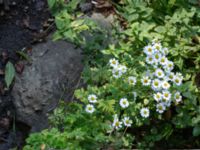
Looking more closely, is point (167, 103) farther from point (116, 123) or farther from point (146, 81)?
point (116, 123)

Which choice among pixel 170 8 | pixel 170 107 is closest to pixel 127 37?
pixel 170 8

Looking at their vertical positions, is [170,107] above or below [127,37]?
below

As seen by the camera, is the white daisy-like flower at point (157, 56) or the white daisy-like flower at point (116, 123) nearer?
the white daisy-like flower at point (116, 123)

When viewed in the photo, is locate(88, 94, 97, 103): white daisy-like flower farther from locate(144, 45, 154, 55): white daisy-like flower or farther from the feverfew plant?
locate(144, 45, 154, 55): white daisy-like flower

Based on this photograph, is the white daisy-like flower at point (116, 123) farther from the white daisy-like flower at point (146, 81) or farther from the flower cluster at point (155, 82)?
the white daisy-like flower at point (146, 81)

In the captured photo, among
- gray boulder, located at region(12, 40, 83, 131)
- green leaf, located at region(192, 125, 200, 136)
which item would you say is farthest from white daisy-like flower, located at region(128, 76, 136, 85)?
gray boulder, located at region(12, 40, 83, 131)

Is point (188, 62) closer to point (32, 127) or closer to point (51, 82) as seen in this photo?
point (51, 82)

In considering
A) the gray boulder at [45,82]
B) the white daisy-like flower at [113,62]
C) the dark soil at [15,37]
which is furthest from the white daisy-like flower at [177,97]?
the dark soil at [15,37]
